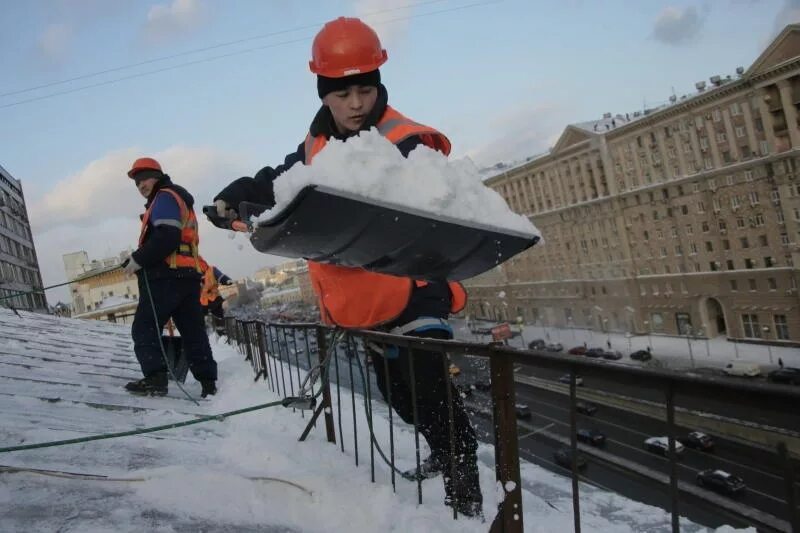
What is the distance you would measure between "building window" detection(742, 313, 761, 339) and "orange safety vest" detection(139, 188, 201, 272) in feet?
148

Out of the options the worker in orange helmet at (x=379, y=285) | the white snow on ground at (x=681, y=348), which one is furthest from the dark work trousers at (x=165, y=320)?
the white snow on ground at (x=681, y=348)

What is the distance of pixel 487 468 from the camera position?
10.2 feet

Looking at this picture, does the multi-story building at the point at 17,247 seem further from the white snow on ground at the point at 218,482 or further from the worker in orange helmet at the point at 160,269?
the white snow on ground at the point at 218,482

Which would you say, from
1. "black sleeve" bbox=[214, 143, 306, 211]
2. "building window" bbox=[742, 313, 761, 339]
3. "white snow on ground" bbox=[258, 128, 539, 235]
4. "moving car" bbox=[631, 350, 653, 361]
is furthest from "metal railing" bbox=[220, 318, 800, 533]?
"building window" bbox=[742, 313, 761, 339]

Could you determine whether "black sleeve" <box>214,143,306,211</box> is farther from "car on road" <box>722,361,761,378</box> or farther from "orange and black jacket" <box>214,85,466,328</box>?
"car on road" <box>722,361,761,378</box>

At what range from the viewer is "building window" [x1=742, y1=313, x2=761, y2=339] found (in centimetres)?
3923

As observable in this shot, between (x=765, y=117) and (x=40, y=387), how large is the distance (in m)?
45.3

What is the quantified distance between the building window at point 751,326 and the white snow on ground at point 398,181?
45965 mm

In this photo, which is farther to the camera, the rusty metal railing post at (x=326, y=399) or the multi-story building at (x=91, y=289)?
the multi-story building at (x=91, y=289)

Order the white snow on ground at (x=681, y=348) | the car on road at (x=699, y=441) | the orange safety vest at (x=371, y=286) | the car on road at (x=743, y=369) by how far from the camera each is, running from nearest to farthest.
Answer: the car on road at (x=699, y=441), the orange safety vest at (x=371, y=286), the car on road at (x=743, y=369), the white snow on ground at (x=681, y=348)

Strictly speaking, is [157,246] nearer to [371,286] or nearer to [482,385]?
[371,286]

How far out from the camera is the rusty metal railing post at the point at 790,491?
3.64ft

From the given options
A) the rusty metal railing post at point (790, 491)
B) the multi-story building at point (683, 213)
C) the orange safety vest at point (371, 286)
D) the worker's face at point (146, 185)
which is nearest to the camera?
the rusty metal railing post at point (790, 491)

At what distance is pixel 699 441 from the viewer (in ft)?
5.16
